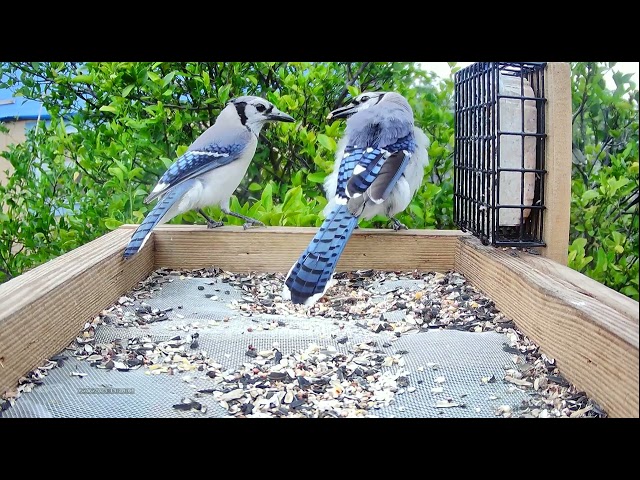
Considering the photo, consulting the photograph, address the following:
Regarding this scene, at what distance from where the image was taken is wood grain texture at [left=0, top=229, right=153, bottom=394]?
1.19 metres

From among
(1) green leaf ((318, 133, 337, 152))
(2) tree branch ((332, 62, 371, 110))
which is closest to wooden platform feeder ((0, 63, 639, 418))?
(1) green leaf ((318, 133, 337, 152))

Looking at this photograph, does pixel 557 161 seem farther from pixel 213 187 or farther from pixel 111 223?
pixel 111 223

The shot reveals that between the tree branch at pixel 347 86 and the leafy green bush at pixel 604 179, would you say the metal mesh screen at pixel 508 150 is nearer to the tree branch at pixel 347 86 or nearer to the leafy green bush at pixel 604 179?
the leafy green bush at pixel 604 179

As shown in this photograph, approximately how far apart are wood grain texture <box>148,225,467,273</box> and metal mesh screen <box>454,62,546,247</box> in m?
0.18

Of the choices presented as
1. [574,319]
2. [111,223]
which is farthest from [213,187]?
[574,319]

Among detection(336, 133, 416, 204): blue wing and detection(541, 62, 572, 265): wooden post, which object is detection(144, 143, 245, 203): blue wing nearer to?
detection(336, 133, 416, 204): blue wing

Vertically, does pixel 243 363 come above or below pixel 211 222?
below

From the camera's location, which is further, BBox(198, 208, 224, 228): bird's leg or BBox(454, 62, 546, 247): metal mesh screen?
BBox(198, 208, 224, 228): bird's leg

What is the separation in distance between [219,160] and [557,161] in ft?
3.14

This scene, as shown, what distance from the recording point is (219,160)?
209 cm

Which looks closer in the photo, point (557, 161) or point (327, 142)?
point (557, 161)

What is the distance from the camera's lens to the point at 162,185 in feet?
6.71

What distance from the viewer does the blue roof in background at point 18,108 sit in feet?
5.36
